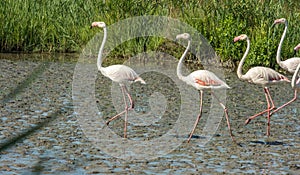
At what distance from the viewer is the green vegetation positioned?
37.6 feet

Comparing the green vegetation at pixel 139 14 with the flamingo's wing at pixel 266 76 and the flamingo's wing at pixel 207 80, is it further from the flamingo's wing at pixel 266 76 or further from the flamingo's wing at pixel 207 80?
the flamingo's wing at pixel 207 80

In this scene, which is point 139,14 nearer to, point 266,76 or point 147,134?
point 266,76

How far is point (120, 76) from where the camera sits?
6680mm

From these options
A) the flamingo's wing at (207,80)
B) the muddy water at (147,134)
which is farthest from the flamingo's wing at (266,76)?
the flamingo's wing at (207,80)

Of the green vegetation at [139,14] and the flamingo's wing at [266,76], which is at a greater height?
the green vegetation at [139,14]

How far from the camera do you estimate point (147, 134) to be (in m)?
6.45

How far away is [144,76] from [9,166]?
5.92 metres

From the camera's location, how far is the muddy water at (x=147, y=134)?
5.01 metres

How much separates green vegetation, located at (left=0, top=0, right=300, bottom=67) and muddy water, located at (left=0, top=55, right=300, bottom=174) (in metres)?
1.51

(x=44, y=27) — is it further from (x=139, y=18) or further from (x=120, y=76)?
(x=120, y=76)

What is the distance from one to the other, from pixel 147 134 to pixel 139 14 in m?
6.41

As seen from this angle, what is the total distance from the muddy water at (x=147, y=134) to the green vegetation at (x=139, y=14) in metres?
1.51

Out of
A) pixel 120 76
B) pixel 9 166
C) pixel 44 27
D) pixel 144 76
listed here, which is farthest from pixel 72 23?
pixel 9 166

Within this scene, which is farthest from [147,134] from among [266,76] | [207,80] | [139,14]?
[139,14]
